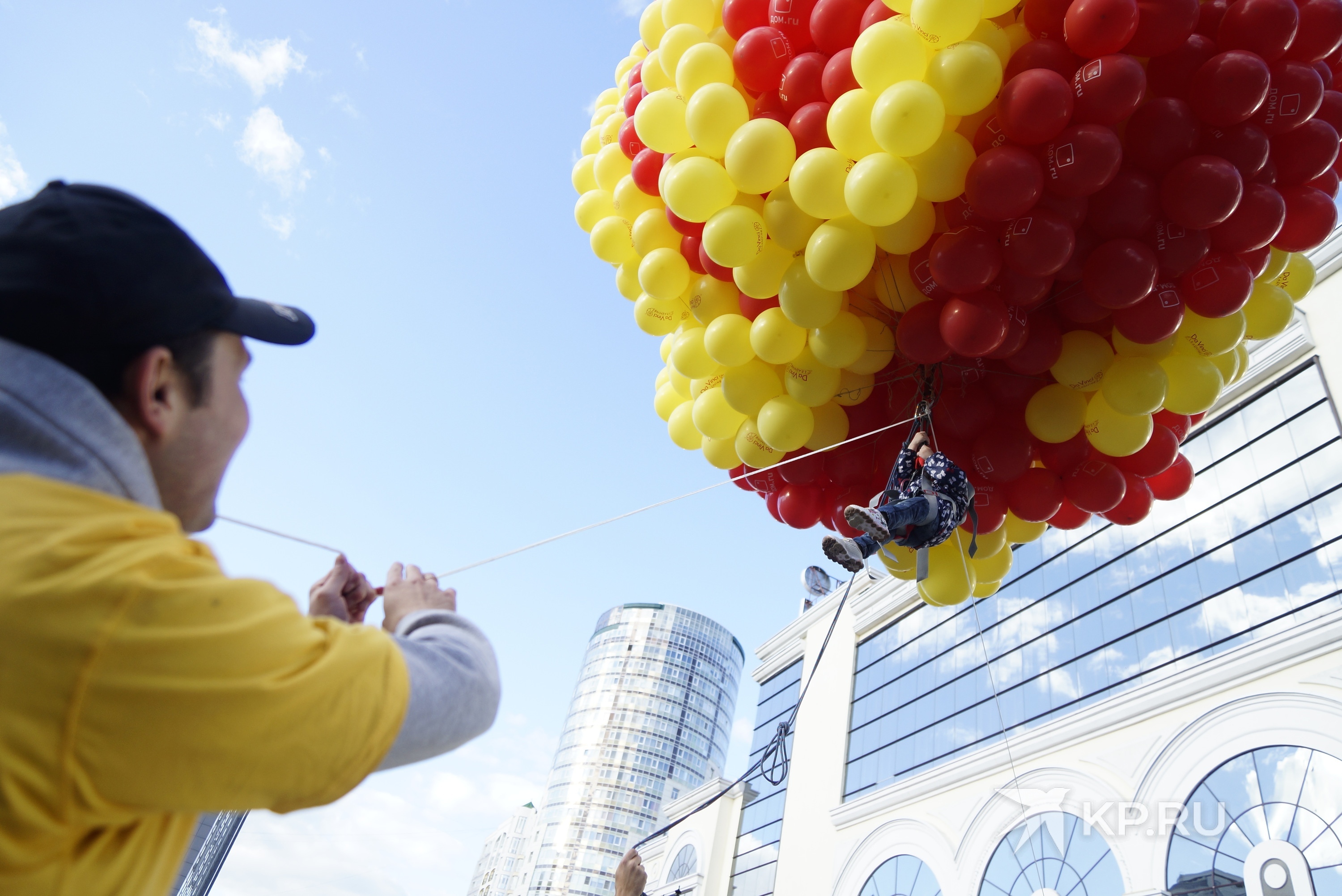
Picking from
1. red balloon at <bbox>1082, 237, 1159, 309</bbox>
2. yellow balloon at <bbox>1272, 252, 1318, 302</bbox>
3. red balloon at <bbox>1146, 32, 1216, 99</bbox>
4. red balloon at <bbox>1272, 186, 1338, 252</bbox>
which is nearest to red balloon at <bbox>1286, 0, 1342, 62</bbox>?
red balloon at <bbox>1146, 32, 1216, 99</bbox>

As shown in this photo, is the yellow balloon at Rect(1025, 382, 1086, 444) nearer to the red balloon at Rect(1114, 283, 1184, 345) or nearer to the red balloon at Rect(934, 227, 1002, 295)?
the red balloon at Rect(1114, 283, 1184, 345)

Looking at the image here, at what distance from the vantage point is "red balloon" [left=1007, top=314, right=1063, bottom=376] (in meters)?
4.20

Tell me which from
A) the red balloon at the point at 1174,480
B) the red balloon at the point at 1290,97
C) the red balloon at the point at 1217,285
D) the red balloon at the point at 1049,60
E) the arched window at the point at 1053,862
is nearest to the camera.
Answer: the red balloon at the point at 1049,60

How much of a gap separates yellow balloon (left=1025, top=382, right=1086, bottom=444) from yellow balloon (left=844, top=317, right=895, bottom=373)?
32.7 inches

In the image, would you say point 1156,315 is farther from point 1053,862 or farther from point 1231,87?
point 1053,862

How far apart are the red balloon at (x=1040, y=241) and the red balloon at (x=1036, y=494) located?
134cm

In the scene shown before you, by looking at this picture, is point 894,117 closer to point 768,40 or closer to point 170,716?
point 768,40

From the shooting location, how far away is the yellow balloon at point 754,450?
4812 millimetres

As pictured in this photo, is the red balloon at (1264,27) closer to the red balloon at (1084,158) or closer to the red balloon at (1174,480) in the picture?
the red balloon at (1084,158)

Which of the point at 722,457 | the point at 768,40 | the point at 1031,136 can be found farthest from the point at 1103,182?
the point at 722,457

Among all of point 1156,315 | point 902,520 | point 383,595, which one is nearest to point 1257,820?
point 1156,315

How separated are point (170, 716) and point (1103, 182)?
395 centimetres

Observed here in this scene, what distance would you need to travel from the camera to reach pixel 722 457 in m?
5.26

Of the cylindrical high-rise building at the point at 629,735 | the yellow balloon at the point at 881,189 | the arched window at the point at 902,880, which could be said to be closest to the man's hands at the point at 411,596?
the yellow balloon at the point at 881,189
